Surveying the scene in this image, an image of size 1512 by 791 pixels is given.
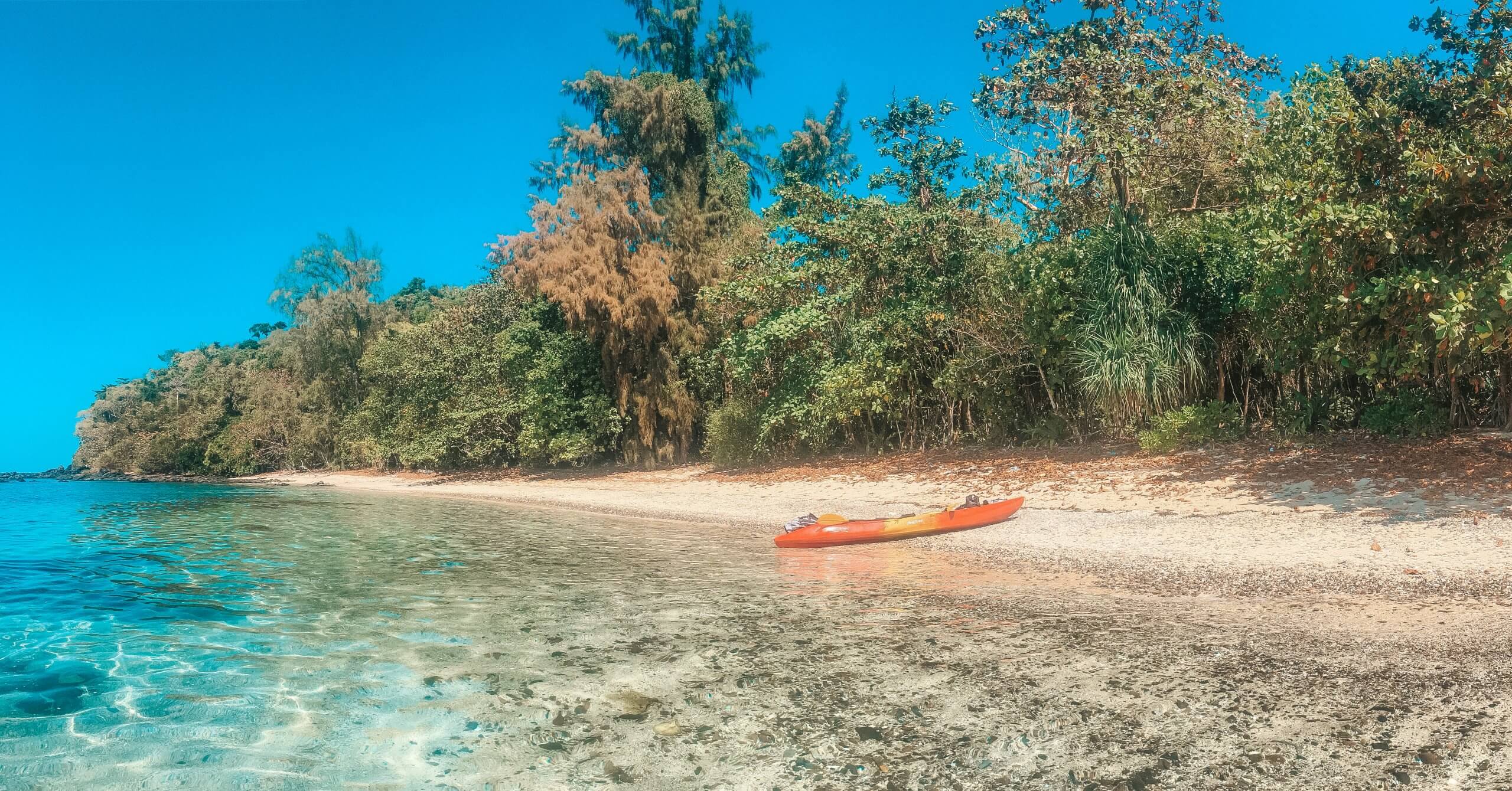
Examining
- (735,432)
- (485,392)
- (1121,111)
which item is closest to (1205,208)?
(1121,111)

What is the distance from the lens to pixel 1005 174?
54.4ft

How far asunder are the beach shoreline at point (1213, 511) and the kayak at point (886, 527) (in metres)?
0.21

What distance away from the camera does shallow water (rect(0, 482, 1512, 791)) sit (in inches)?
134

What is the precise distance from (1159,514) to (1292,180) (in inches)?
189

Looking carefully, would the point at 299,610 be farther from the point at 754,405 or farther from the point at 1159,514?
the point at 754,405

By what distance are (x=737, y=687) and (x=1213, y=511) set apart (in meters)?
7.30

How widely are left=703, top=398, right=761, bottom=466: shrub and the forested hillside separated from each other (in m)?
0.08

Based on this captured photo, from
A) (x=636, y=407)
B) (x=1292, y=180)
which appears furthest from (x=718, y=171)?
(x=1292, y=180)

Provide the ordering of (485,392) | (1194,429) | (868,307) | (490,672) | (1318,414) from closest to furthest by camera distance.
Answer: (490,672) → (1318,414) → (1194,429) → (868,307) → (485,392)

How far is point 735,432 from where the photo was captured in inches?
782

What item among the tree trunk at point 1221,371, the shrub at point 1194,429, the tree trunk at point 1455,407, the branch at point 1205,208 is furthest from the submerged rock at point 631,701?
the branch at point 1205,208

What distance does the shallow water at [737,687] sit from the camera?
340 cm

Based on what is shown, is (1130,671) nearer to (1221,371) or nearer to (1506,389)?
(1506,389)

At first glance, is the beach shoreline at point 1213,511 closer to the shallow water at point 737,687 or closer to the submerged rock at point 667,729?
the shallow water at point 737,687
